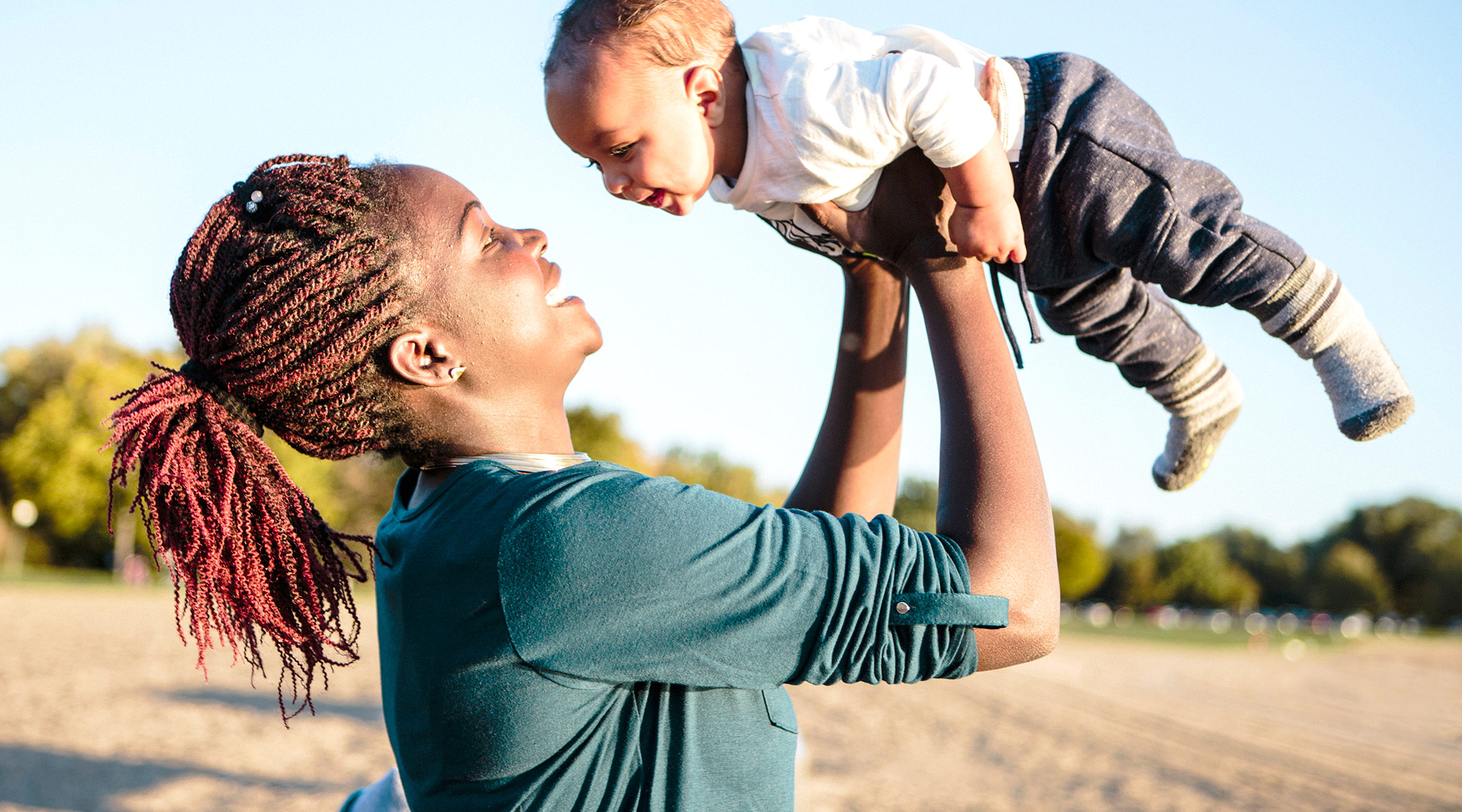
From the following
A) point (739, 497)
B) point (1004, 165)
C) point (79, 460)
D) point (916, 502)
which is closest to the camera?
point (1004, 165)

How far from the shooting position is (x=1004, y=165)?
6.24 feet

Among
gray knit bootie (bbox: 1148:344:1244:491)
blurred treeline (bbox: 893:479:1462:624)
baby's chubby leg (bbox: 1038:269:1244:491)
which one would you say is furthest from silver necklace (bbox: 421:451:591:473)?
blurred treeline (bbox: 893:479:1462:624)

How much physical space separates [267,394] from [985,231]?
1.29 metres

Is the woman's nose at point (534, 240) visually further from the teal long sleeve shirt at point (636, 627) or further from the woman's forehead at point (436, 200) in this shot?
the teal long sleeve shirt at point (636, 627)

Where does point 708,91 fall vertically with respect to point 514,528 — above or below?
above

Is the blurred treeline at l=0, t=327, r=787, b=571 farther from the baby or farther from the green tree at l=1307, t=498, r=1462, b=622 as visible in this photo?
the green tree at l=1307, t=498, r=1462, b=622

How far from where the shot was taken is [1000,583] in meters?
1.53

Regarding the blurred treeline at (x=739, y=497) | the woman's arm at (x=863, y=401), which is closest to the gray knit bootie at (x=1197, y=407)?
the woman's arm at (x=863, y=401)

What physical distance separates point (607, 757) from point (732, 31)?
1.69 meters

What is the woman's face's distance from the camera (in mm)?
1799

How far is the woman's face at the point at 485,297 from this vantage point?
1.80 metres

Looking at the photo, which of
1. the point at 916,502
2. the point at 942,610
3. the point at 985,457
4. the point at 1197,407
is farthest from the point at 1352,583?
the point at 942,610

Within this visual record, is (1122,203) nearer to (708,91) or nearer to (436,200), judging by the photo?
(708,91)

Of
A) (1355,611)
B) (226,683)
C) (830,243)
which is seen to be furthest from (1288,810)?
(1355,611)
